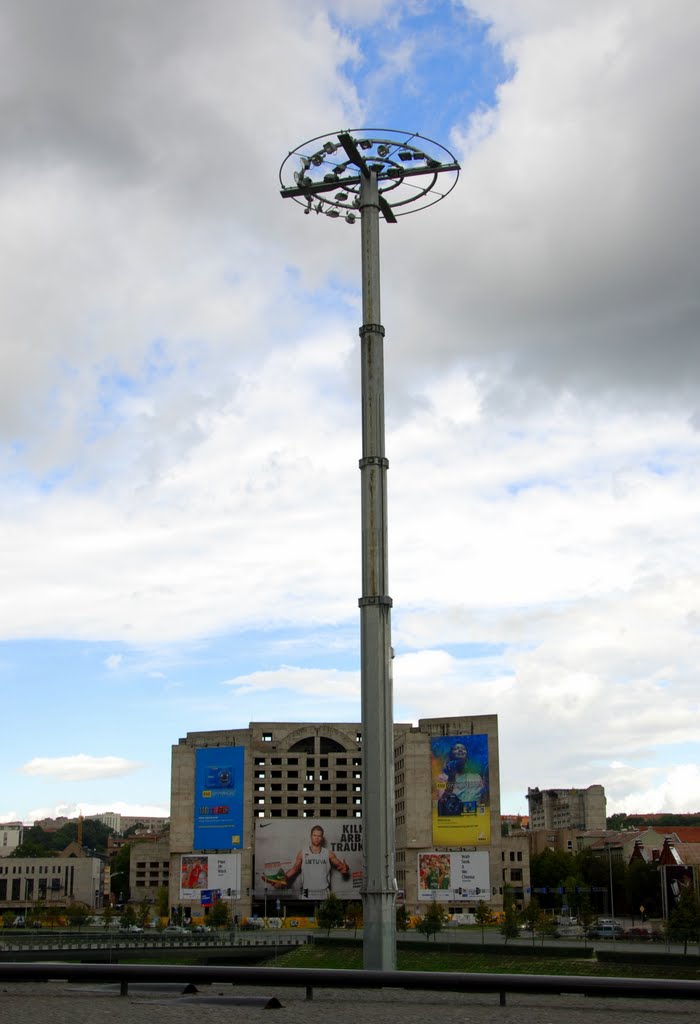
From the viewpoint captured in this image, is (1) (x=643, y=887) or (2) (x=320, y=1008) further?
(1) (x=643, y=887)

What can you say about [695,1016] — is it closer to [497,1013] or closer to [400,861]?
[497,1013]

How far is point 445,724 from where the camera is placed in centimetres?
12431

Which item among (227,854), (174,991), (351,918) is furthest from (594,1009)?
(227,854)

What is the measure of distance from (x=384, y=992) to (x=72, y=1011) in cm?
394

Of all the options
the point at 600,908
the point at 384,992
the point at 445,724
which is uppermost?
the point at 445,724

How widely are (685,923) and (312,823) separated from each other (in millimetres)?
56986

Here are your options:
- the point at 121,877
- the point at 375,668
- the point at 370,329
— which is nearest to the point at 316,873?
the point at 121,877

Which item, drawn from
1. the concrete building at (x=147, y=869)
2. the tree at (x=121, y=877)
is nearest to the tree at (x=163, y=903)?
the concrete building at (x=147, y=869)

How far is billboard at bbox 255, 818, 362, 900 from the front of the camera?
126625 mm

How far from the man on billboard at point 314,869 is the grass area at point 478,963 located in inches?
1726

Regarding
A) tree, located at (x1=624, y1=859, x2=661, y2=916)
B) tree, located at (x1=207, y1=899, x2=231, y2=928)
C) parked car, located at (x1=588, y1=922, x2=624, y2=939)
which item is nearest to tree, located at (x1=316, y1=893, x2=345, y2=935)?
tree, located at (x1=207, y1=899, x2=231, y2=928)

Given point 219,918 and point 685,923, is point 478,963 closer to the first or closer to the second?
point 685,923

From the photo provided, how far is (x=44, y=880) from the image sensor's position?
6442 inches

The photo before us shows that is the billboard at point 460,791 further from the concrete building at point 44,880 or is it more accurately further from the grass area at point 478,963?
the concrete building at point 44,880
